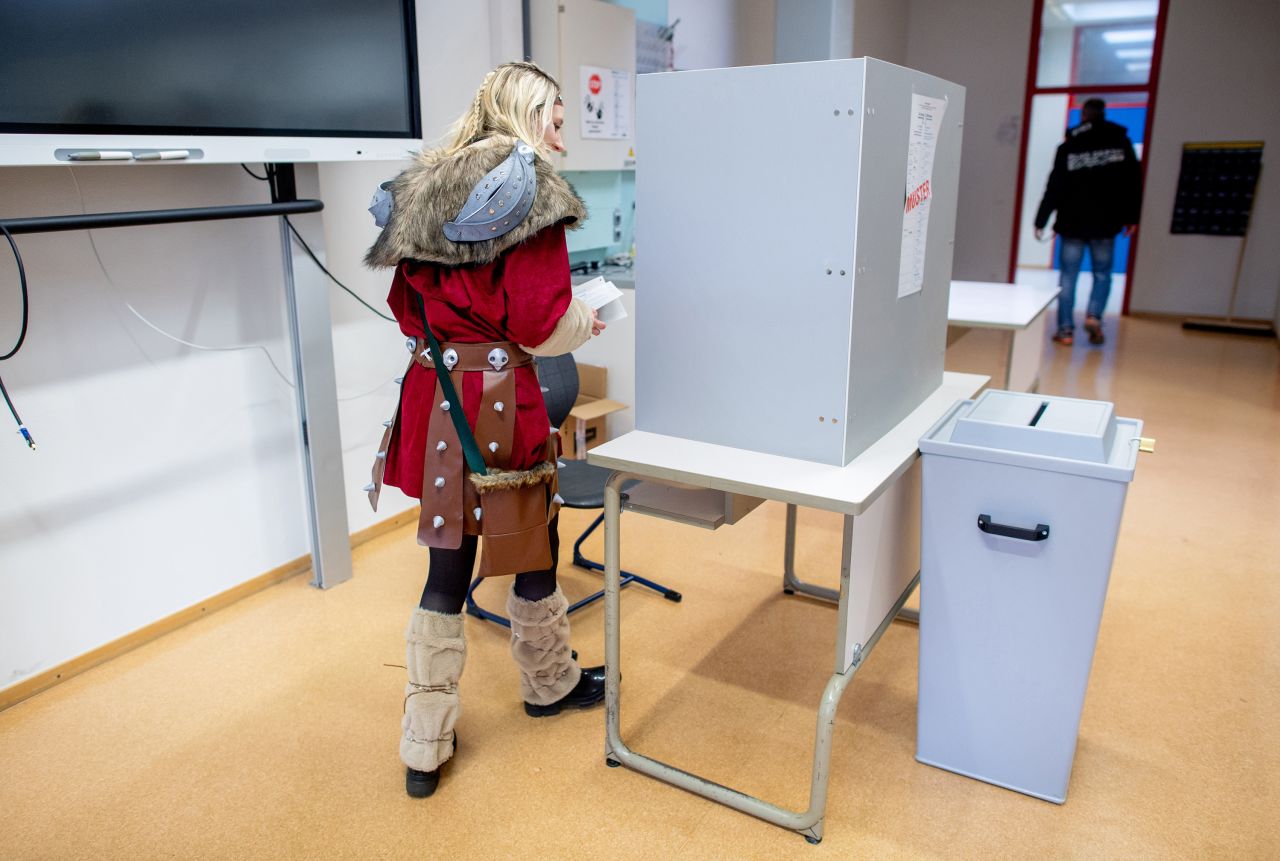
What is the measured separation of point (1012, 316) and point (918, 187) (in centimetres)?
124

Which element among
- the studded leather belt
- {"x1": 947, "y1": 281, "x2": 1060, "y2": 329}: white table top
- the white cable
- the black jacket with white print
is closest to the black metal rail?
the white cable

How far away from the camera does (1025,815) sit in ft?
6.29

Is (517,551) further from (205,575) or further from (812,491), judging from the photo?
(205,575)

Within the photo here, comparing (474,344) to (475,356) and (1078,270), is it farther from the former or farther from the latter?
(1078,270)

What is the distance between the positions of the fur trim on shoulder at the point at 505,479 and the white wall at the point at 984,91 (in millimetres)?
6864

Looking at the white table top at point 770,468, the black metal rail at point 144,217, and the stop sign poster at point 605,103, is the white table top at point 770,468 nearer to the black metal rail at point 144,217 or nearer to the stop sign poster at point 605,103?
the black metal rail at point 144,217

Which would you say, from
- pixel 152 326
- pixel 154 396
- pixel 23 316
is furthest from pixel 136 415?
pixel 23 316

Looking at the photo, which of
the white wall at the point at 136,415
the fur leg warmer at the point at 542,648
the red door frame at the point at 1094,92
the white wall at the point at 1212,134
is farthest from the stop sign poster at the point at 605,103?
the white wall at the point at 1212,134

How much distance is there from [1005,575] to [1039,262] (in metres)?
9.08

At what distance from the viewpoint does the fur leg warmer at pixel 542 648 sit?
2.09 meters

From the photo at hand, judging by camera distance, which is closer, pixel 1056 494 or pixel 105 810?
pixel 1056 494

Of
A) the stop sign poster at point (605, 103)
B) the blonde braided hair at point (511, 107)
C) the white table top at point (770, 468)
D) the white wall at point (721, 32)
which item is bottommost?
the white table top at point (770, 468)

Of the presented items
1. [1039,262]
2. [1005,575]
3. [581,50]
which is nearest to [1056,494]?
[1005,575]

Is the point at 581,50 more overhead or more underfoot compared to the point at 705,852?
more overhead
